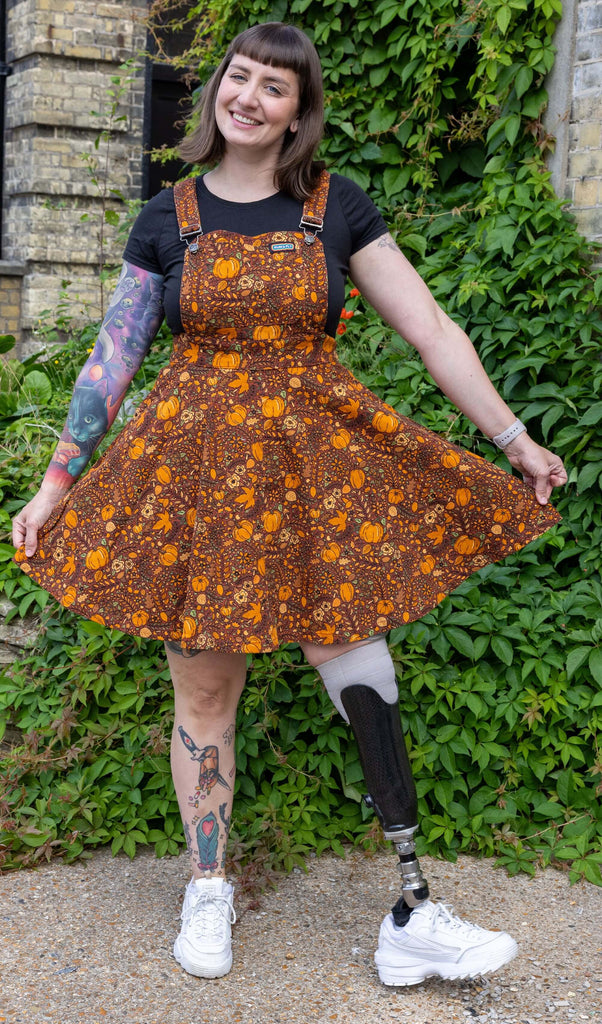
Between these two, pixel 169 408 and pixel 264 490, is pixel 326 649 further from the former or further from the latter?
pixel 169 408

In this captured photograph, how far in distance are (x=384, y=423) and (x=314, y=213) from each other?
479 mm

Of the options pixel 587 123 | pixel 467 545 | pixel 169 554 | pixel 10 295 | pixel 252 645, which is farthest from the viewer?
pixel 10 295

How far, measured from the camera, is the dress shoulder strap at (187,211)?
220 cm

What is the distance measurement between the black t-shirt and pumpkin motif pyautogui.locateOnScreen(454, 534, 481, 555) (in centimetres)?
56

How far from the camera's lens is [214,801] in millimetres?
2453

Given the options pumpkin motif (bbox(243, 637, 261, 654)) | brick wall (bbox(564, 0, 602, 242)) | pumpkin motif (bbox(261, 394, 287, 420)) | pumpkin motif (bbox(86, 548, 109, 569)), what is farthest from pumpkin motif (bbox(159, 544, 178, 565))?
brick wall (bbox(564, 0, 602, 242))

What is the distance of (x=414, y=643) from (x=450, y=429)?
77cm

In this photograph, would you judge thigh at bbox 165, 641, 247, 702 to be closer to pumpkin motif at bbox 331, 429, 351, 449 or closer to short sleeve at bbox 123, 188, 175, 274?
pumpkin motif at bbox 331, 429, 351, 449

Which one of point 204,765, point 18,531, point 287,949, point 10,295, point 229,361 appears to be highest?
point 229,361

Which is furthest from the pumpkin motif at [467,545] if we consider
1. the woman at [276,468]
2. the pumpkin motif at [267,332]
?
the pumpkin motif at [267,332]

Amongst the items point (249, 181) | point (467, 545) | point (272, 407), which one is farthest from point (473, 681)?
point (249, 181)

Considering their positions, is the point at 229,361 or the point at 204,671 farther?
the point at 204,671

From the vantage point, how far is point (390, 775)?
2266 millimetres

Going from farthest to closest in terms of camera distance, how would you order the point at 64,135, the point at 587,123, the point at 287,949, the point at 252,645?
the point at 64,135 → the point at 587,123 → the point at 287,949 → the point at 252,645
